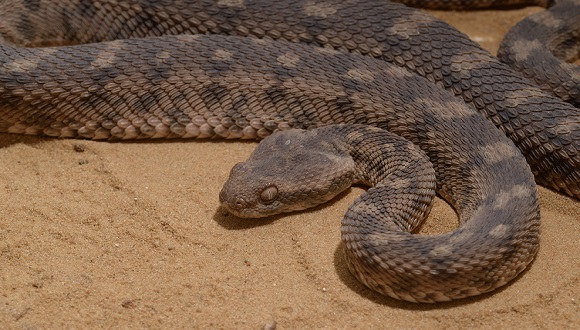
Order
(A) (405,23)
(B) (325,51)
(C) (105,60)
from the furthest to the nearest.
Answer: (A) (405,23), (B) (325,51), (C) (105,60)

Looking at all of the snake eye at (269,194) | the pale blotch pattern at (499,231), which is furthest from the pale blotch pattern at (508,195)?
the snake eye at (269,194)

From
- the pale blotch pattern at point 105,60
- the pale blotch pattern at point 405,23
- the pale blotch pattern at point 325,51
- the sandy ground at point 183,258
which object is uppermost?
the pale blotch pattern at point 405,23

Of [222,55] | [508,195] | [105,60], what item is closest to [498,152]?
[508,195]

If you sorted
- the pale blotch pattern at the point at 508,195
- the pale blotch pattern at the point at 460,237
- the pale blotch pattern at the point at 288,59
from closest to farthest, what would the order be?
1. the pale blotch pattern at the point at 460,237
2. the pale blotch pattern at the point at 508,195
3. the pale blotch pattern at the point at 288,59

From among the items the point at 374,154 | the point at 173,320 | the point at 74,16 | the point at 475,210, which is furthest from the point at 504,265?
the point at 74,16

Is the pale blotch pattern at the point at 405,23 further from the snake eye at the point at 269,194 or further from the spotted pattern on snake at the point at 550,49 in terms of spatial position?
the snake eye at the point at 269,194

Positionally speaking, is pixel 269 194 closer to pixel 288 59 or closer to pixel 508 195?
pixel 288 59
